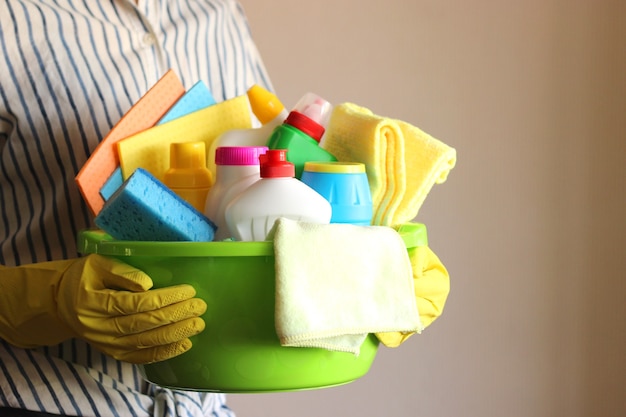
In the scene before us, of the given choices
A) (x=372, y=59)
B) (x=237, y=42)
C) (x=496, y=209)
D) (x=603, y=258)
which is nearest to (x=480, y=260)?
(x=496, y=209)

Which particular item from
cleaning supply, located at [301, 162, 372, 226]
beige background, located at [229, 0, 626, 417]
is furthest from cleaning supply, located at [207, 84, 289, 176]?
beige background, located at [229, 0, 626, 417]

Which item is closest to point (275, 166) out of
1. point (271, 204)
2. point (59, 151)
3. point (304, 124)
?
point (271, 204)

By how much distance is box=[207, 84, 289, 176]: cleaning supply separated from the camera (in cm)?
81

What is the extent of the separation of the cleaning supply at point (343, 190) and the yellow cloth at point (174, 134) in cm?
15

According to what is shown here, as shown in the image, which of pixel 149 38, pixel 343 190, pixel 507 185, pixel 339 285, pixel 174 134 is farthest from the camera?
pixel 507 185

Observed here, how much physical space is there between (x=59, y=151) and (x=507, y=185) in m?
0.78

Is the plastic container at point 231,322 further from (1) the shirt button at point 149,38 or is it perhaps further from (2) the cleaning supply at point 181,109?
(1) the shirt button at point 149,38

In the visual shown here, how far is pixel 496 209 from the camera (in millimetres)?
1354

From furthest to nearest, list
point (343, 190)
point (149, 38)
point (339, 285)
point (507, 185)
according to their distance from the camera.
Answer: point (507, 185) → point (149, 38) → point (343, 190) → point (339, 285)

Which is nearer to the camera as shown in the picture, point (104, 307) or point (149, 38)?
point (104, 307)

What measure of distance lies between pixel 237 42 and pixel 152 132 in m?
0.42

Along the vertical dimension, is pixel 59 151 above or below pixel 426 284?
above

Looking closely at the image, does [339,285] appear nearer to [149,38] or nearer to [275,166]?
[275,166]

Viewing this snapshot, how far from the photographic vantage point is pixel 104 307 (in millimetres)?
646
